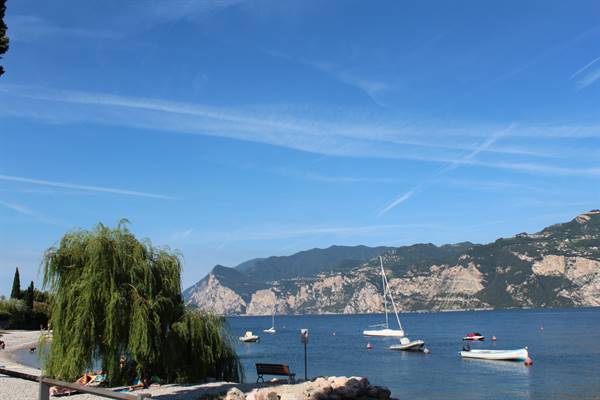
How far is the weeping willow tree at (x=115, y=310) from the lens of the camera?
2412 centimetres

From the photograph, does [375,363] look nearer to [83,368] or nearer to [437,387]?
[437,387]

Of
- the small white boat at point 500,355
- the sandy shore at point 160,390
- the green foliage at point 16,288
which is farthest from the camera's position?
the green foliage at point 16,288

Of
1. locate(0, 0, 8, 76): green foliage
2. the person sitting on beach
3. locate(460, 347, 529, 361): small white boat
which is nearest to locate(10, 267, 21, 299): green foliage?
locate(460, 347, 529, 361): small white boat

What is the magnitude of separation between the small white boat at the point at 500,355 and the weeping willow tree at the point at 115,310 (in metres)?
46.4

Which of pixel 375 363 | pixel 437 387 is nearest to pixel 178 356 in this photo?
pixel 437 387

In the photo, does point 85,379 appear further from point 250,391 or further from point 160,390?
point 250,391

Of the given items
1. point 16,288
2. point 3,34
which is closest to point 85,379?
point 3,34

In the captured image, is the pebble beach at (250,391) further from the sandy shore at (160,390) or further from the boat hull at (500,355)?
the boat hull at (500,355)

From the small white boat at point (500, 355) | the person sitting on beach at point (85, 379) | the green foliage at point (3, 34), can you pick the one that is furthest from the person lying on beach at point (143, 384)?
the small white boat at point (500, 355)

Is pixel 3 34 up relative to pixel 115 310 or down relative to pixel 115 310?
up

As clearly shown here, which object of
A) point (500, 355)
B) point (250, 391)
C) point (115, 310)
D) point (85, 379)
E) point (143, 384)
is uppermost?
point (115, 310)

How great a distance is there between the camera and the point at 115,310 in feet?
78.9

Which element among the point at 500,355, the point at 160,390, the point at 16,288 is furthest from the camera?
the point at 16,288

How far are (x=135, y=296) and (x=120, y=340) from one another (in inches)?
78.2
